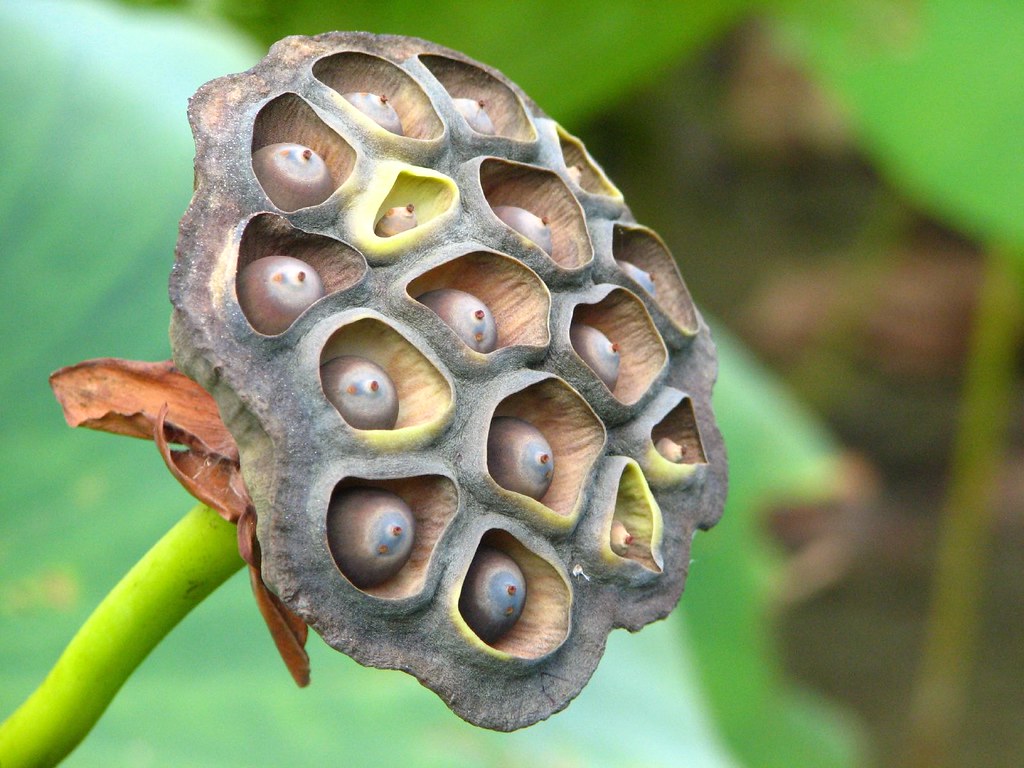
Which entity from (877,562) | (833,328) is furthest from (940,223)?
(877,562)

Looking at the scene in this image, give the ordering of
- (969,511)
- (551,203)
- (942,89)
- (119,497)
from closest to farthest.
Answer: (551,203), (119,497), (942,89), (969,511)

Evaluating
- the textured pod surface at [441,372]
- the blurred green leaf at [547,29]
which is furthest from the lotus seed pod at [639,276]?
the blurred green leaf at [547,29]

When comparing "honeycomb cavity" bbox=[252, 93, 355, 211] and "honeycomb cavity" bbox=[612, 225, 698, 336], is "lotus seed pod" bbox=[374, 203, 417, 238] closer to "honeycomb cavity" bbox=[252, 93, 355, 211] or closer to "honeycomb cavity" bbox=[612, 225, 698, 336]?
"honeycomb cavity" bbox=[252, 93, 355, 211]

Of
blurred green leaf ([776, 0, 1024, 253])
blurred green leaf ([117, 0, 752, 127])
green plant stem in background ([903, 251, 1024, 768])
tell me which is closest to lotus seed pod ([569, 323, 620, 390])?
blurred green leaf ([117, 0, 752, 127])

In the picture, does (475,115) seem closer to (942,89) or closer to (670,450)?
(670,450)

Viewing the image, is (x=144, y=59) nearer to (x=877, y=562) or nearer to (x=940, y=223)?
(x=877, y=562)

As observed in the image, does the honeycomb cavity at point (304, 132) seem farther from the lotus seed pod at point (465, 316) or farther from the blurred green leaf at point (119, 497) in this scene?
the blurred green leaf at point (119, 497)

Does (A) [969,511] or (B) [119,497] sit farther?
(A) [969,511]

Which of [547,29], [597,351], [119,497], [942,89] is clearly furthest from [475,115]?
[942,89]
